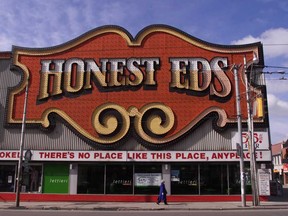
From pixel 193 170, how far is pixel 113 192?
20.1 ft

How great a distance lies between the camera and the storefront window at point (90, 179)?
1218 inches

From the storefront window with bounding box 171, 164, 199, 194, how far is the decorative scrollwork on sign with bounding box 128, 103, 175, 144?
8.09 feet

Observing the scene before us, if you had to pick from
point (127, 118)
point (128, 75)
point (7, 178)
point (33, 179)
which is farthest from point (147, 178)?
point (7, 178)

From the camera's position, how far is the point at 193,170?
102 feet

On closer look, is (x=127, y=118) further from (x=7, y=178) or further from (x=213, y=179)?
(x=7, y=178)

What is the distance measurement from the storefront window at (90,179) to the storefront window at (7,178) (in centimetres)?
521

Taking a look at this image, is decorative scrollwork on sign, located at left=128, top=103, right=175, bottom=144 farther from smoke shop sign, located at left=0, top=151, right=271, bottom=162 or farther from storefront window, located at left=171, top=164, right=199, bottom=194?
storefront window, located at left=171, top=164, right=199, bottom=194

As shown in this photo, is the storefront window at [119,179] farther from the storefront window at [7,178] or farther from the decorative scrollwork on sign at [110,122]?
the storefront window at [7,178]

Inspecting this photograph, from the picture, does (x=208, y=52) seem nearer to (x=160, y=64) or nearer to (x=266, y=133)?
(x=160, y=64)

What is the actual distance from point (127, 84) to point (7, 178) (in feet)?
38.2

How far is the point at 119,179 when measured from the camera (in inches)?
1222

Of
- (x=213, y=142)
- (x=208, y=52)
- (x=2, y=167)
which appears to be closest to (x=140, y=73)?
(x=208, y=52)

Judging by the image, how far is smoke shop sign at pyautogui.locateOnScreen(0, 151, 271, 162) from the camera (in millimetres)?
30125

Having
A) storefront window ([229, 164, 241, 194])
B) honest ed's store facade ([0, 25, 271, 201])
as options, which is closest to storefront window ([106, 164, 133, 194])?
honest ed's store facade ([0, 25, 271, 201])
